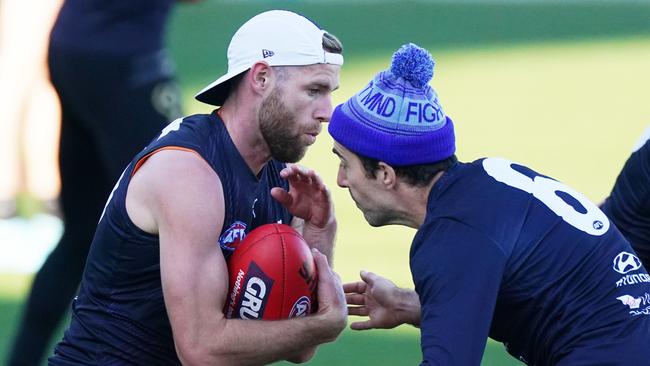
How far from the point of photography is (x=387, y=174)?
4.20 m

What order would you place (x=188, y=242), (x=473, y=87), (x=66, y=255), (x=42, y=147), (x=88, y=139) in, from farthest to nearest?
(x=473, y=87) < (x=42, y=147) < (x=88, y=139) < (x=66, y=255) < (x=188, y=242)

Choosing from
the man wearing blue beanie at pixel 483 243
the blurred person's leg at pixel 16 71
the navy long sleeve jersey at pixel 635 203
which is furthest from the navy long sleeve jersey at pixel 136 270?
the blurred person's leg at pixel 16 71

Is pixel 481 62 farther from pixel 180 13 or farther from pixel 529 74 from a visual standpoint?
pixel 180 13

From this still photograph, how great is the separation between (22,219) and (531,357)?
5162mm

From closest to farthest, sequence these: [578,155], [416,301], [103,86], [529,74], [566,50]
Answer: [416,301]
[103,86]
[578,155]
[529,74]
[566,50]

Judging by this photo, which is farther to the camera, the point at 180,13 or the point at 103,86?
the point at 180,13

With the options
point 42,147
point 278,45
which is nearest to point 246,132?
point 278,45

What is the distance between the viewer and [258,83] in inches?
183

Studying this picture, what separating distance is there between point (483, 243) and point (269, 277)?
885 mm

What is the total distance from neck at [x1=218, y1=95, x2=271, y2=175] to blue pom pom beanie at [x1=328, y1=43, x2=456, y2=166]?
1.75 feet

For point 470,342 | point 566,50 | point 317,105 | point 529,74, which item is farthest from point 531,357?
point 566,50

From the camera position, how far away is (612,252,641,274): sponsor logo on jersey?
13.4ft

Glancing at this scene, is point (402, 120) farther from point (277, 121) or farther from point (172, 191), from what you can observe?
point (172, 191)

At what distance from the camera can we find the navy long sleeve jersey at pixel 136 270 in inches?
175
